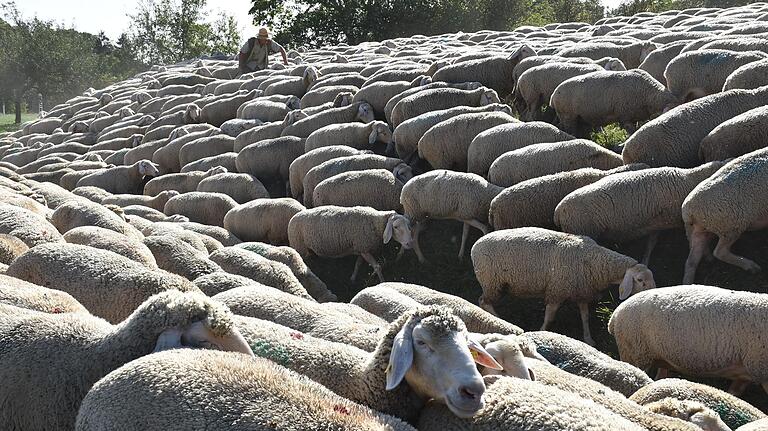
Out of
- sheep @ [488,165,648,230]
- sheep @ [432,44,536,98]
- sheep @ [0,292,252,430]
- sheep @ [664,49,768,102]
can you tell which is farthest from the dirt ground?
sheep @ [432,44,536,98]

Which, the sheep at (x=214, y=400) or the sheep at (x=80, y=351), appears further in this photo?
the sheep at (x=80, y=351)

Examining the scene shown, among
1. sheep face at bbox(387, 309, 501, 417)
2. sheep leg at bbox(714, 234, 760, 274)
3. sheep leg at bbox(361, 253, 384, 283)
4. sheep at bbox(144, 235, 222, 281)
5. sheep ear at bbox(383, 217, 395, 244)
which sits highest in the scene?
sheep face at bbox(387, 309, 501, 417)

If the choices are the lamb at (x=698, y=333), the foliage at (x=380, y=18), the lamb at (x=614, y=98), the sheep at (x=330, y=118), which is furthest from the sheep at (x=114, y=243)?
the foliage at (x=380, y=18)

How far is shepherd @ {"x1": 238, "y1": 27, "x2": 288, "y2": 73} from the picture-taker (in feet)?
76.9

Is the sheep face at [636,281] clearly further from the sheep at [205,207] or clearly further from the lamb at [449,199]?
the sheep at [205,207]

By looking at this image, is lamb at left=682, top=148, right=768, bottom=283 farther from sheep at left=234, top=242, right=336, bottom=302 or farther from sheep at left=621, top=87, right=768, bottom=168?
sheep at left=234, top=242, right=336, bottom=302

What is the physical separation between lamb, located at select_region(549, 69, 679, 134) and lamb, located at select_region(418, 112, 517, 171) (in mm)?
811

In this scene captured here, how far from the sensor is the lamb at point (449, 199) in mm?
9031

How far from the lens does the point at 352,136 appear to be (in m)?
12.6

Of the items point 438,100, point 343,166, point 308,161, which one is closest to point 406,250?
point 343,166

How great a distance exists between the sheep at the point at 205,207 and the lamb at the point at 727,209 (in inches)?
264

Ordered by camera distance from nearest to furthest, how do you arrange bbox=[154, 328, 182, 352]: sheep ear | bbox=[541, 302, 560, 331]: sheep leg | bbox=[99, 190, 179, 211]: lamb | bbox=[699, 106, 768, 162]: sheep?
bbox=[154, 328, 182, 352]: sheep ear → bbox=[541, 302, 560, 331]: sheep leg → bbox=[699, 106, 768, 162]: sheep → bbox=[99, 190, 179, 211]: lamb

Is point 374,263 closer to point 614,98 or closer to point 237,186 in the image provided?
point 614,98

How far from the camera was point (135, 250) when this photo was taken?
281 inches
